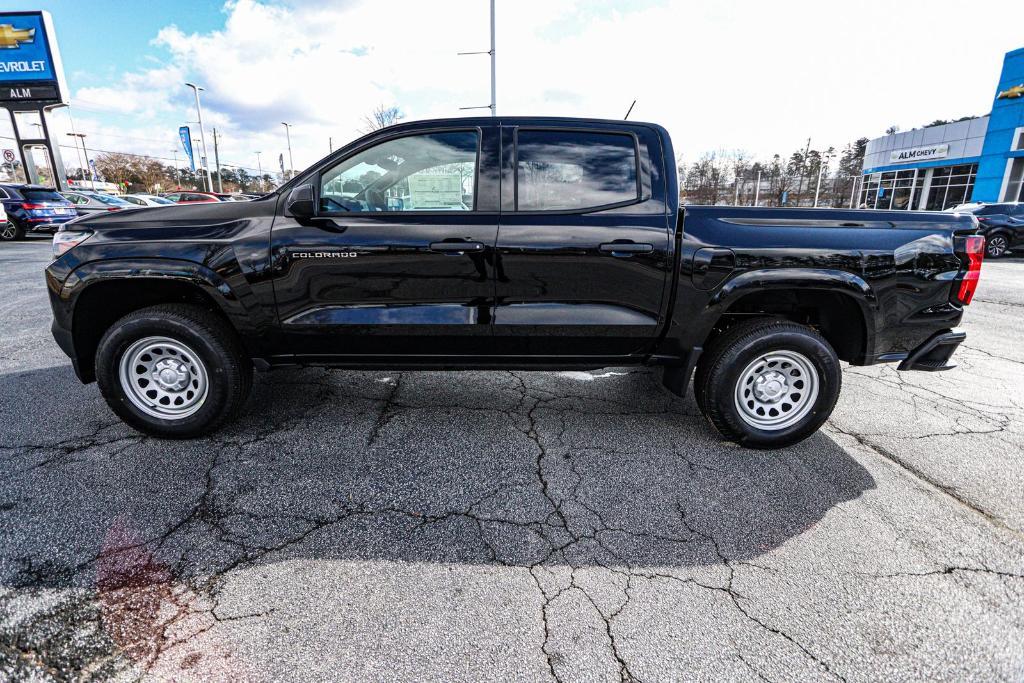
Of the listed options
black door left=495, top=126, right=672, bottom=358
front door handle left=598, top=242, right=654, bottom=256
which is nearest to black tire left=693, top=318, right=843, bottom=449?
black door left=495, top=126, right=672, bottom=358

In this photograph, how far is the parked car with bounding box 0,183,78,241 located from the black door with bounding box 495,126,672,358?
17.5m

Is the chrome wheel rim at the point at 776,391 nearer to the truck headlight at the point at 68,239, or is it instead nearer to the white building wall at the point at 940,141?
the truck headlight at the point at 68,239

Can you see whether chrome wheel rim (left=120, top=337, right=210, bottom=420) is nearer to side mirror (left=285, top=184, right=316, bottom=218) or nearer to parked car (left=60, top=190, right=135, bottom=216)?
side mirror (left=285, top=184, right=316, bottom=218)

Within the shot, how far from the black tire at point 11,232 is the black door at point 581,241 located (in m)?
18.7

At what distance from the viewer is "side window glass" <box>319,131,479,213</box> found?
320cm

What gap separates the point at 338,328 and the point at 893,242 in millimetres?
3316

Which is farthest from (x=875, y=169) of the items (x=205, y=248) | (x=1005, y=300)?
(x=205, y=248)

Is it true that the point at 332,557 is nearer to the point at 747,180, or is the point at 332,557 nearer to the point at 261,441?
the point at 261,441

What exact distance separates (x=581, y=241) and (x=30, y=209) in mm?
18965

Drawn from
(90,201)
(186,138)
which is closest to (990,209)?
(90,201)

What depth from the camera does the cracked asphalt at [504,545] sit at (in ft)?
6.10

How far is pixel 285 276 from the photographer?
3.12 m

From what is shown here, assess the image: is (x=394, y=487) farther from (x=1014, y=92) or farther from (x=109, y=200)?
(x=1014, y=92)

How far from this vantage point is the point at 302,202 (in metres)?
3.01
